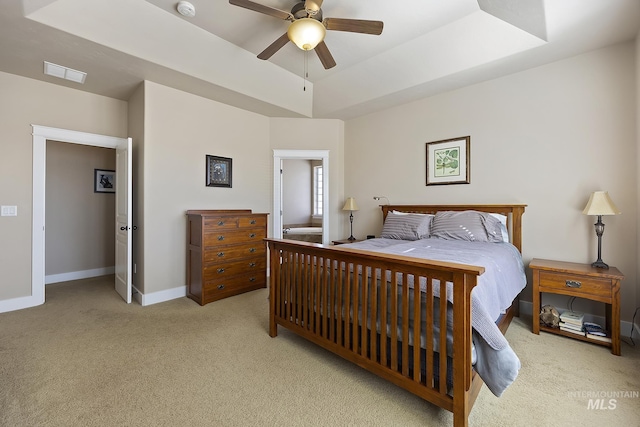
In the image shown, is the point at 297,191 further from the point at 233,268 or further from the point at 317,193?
the point at 233,268

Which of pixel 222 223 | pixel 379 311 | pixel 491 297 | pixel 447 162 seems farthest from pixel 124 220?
pixel 447 162

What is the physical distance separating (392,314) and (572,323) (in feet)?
6.65

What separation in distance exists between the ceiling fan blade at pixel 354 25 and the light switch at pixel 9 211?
3.85 m

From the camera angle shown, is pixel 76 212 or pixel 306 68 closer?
pixel 306 68

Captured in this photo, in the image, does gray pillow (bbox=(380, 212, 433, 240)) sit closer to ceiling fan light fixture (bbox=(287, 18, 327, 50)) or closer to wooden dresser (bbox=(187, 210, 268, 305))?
wooden dresser (bbox=(187, 210, 268, 305))

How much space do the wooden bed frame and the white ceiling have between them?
7.55ft

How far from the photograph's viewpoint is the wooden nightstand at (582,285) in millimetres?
2217

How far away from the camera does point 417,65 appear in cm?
324

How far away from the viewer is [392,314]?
162 cm

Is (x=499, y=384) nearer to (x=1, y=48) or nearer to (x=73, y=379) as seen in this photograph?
(x=73, y=379)

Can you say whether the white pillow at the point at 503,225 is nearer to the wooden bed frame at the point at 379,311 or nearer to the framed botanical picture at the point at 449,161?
the framed botanical picture at the point at 449,161

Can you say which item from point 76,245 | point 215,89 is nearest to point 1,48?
point 215,89

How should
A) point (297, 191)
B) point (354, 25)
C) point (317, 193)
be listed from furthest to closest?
point (317, 193) → point (297, 191) → point (354, 25)

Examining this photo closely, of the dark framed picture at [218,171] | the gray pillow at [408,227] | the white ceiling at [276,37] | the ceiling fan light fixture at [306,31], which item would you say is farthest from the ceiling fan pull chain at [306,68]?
the gray pillow at [408,227]
